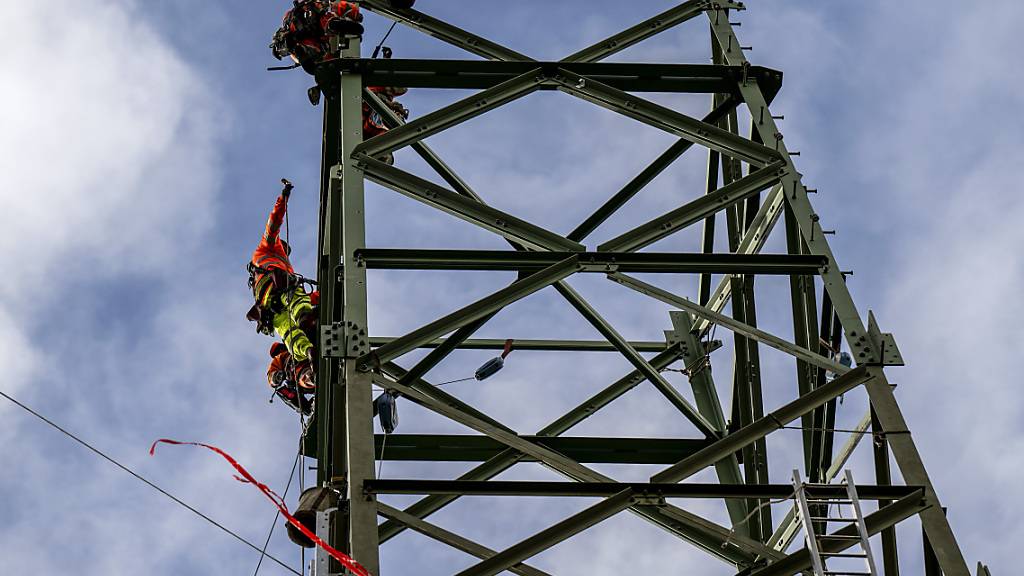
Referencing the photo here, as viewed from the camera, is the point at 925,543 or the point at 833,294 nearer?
the point at 925,543

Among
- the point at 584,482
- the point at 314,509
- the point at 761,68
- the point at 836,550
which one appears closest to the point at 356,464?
the point at 314,509

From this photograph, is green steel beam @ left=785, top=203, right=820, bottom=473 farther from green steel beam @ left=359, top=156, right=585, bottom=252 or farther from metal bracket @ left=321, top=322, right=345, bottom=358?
metal bracket @ left=321, top=322, right=345, bottom=358

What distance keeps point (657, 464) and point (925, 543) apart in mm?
4573

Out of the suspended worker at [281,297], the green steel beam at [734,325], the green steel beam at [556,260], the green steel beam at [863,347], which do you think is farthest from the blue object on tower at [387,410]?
the suspended worker at [281,297]

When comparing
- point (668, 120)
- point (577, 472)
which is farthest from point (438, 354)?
point (668, 120)

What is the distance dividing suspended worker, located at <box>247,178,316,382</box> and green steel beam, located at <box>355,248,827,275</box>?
5278mm

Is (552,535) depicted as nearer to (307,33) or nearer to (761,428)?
(761,428)

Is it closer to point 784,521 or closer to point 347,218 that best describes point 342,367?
point 347,218

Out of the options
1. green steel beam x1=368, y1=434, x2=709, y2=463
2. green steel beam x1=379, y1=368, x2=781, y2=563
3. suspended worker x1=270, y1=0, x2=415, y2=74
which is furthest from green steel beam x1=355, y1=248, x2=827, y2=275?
suspended worker x1=270, y1=0, x2=415, y2=74

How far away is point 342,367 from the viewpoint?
12.2 m

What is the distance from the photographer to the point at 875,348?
41.1ft

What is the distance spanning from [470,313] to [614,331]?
8.37ft

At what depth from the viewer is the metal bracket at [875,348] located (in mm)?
12461

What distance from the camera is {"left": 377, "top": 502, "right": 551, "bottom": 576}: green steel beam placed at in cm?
1099
